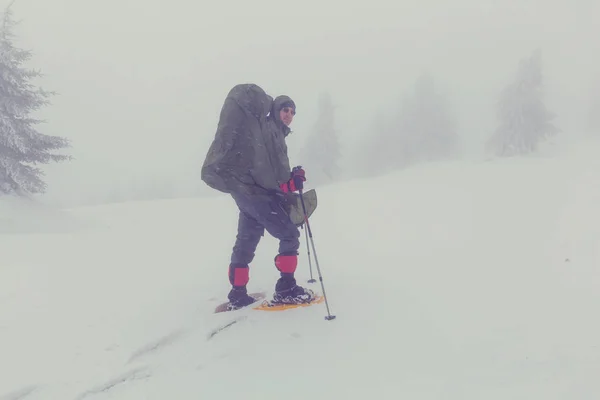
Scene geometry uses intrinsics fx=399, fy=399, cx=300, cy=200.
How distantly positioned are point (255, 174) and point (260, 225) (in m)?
0.70

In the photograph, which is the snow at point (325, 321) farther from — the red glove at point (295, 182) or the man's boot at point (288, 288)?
the red glove at point (295, 182)

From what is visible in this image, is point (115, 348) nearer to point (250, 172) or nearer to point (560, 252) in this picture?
point (250, 172)

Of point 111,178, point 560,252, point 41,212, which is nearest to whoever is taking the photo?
point 560,252

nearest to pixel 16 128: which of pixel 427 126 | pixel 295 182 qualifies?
pixel 295 182

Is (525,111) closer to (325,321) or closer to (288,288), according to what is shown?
(288,288)

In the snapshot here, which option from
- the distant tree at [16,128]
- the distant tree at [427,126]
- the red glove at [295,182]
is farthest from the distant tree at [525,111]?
the red glove at [295,182]

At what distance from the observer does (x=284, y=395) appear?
9.68ft

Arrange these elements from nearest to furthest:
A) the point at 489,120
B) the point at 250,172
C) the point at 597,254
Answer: the point at 250,172
the point at 597,254
the point at 489,120

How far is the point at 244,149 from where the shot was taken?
4473mm

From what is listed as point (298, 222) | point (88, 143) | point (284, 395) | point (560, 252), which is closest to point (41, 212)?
point (298, 222)

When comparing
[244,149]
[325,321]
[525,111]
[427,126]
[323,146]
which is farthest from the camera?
[427,126]

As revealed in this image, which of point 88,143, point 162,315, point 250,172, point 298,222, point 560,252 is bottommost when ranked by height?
point 560,252

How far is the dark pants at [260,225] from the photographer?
4.54 meters

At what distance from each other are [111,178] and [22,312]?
236 ft
